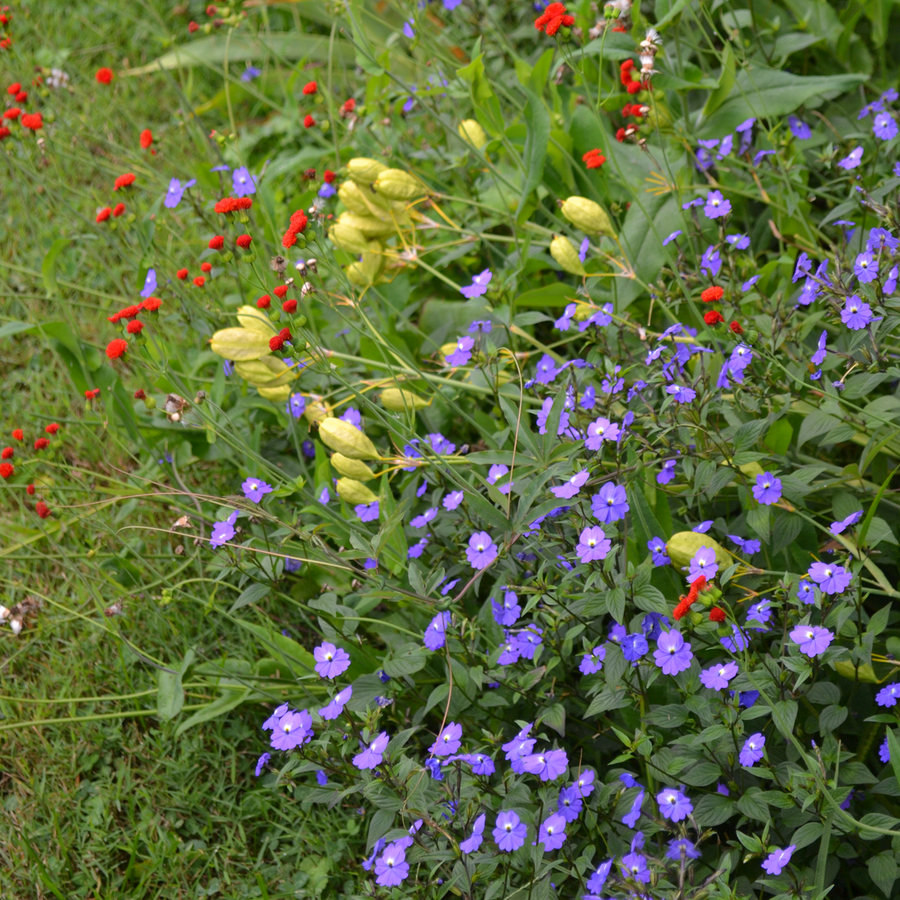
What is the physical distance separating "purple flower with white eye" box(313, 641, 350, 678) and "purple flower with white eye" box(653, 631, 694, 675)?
1.87ft

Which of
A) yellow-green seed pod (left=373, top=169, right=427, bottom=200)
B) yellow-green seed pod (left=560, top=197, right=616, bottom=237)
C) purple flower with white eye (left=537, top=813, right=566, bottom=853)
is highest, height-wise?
yellow-green seed pod (left=373, top=169, right=427, bottom=200)

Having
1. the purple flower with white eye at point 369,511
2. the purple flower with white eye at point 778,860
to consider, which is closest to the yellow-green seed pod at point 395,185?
the purple flower with white eye at point 369,511

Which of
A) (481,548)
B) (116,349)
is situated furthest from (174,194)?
(481,548)

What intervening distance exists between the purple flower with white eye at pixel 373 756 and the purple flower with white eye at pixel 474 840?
183 mm

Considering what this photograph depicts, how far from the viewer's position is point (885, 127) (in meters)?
2.04

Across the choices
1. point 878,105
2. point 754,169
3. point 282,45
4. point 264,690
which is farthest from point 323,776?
point 282,45

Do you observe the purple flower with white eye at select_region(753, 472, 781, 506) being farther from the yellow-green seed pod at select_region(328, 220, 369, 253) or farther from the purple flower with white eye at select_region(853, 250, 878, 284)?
the yellow-green seed pod at select_region(328, 220, 369, 253)

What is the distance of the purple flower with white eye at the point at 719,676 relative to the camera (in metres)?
1.38

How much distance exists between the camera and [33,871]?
187 cm

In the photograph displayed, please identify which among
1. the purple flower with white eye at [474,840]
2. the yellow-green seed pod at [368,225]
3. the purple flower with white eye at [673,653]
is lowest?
the purple flower with white eye at [474,840]

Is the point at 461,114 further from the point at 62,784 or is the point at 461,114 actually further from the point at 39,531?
the point at 62,784

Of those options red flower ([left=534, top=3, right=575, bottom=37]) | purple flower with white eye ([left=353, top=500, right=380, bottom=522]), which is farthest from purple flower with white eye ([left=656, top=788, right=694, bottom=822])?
red flower ([left=534, top=3, right=575, bottom=37])

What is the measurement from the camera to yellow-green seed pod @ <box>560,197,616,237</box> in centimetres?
198

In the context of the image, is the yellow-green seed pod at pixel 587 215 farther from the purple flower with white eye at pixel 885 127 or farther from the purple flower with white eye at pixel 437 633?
the purple flower with white eye at pixel 437 633
